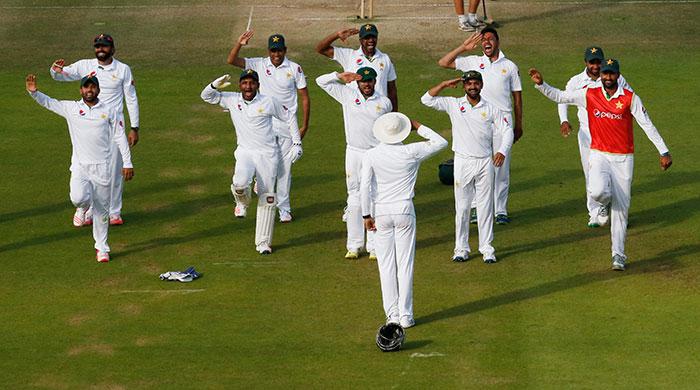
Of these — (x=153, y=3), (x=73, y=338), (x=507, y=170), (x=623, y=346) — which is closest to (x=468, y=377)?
(x=623, y=346)

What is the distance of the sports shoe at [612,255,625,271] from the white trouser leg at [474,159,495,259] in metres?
1.61

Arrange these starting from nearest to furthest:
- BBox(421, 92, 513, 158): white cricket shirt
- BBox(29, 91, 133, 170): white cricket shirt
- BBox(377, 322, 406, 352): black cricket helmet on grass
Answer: BBox(377, 322, 406, 352): black cricket helmet on grass, BBox(421, 92, 513, 158): white cricket shirt, BBox(29, 91, 133, 170): white cricket shirt

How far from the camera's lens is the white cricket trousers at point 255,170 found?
19.9 meters

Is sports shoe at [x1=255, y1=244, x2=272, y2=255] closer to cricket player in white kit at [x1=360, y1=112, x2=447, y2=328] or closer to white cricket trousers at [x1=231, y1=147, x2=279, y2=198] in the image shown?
white cricket trousers at [x1=231, y1=147, x2=279, y2=198]

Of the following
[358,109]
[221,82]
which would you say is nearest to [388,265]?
[358,109]

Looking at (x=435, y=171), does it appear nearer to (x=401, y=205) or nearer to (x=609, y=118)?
(x=609, y=118)

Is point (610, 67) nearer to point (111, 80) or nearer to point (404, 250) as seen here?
point (404, 250)

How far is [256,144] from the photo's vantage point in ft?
65.6

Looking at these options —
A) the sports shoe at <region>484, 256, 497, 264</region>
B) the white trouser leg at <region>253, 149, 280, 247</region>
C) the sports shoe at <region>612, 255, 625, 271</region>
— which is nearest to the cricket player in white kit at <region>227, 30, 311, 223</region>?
the white trouser leg at <region>253, 149, 280, 247</region>

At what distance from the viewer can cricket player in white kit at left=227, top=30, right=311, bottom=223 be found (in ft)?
69.8

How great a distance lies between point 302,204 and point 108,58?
3.66 metres

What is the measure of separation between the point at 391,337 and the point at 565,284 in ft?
10.7

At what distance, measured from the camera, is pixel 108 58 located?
21172 millimetres

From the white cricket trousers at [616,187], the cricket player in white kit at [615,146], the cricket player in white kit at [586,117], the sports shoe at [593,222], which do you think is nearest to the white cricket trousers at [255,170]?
the cricket player in white kit at [615,146]
